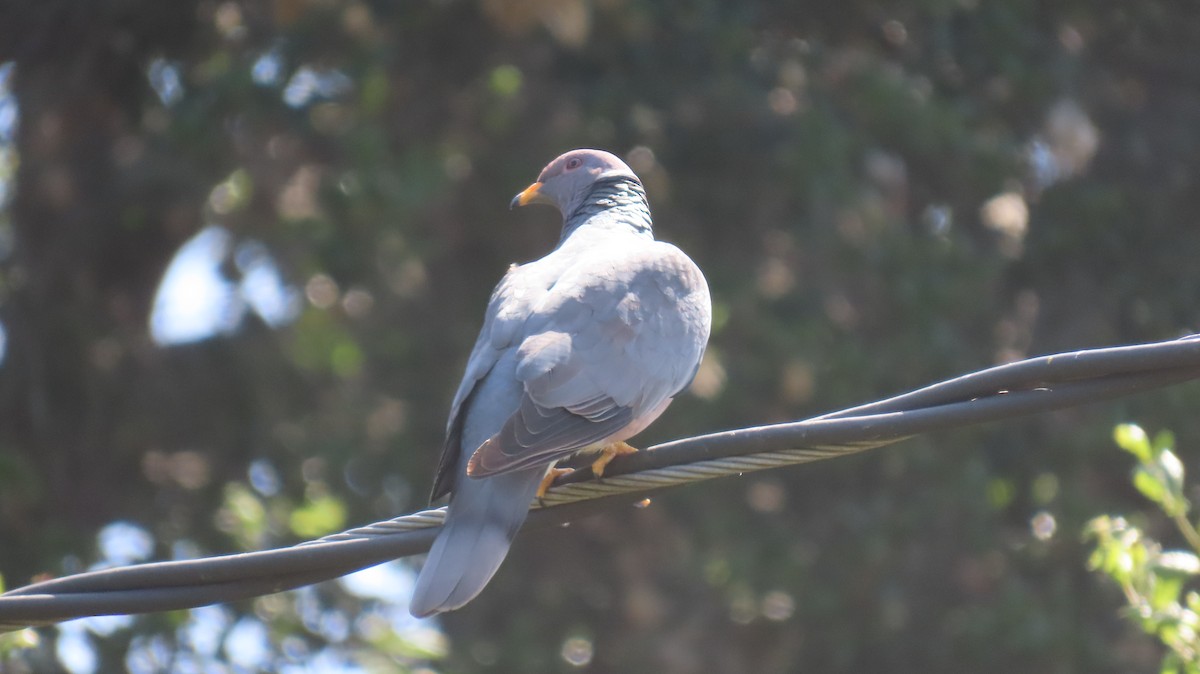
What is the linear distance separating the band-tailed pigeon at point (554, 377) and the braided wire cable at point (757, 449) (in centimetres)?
45

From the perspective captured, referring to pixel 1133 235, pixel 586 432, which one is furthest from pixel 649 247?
pixel 1133 235

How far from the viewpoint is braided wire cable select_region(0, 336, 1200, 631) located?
2385 millimetres

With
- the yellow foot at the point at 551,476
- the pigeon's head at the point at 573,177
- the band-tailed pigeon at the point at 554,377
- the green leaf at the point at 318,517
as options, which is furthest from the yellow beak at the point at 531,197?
the green leaf at the point at 318,517

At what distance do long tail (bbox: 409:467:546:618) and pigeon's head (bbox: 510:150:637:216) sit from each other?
1762mm

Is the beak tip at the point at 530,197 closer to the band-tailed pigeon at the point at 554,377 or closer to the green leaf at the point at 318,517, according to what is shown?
the band-tailed pigeon at the point at 554,377

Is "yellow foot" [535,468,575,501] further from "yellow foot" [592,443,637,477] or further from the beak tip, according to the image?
the beak tip

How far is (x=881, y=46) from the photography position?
7.92m

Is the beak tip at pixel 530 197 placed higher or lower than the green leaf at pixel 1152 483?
lower

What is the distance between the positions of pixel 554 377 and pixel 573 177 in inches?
65.4

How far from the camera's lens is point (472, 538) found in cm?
294

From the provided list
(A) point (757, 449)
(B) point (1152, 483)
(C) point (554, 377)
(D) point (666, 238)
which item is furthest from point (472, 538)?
(D) point (666, 238)

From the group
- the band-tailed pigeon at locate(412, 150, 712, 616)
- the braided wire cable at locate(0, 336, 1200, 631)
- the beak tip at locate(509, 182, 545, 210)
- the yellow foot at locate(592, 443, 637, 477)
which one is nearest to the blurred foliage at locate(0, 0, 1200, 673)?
the beak tip at locate(509, 182, 545, 210)

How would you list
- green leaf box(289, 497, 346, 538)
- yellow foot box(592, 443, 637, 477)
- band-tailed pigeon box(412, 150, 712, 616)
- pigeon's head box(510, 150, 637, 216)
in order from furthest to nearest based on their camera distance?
green leaf box(289, 497, 346, 538)
pigeon's head box(510, 150, 637, 216)
yellow foot box(592, 443, 637, 477)
band-tailed pigeon box(412, 150, 712, 616)

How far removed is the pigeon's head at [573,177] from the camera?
470cm
